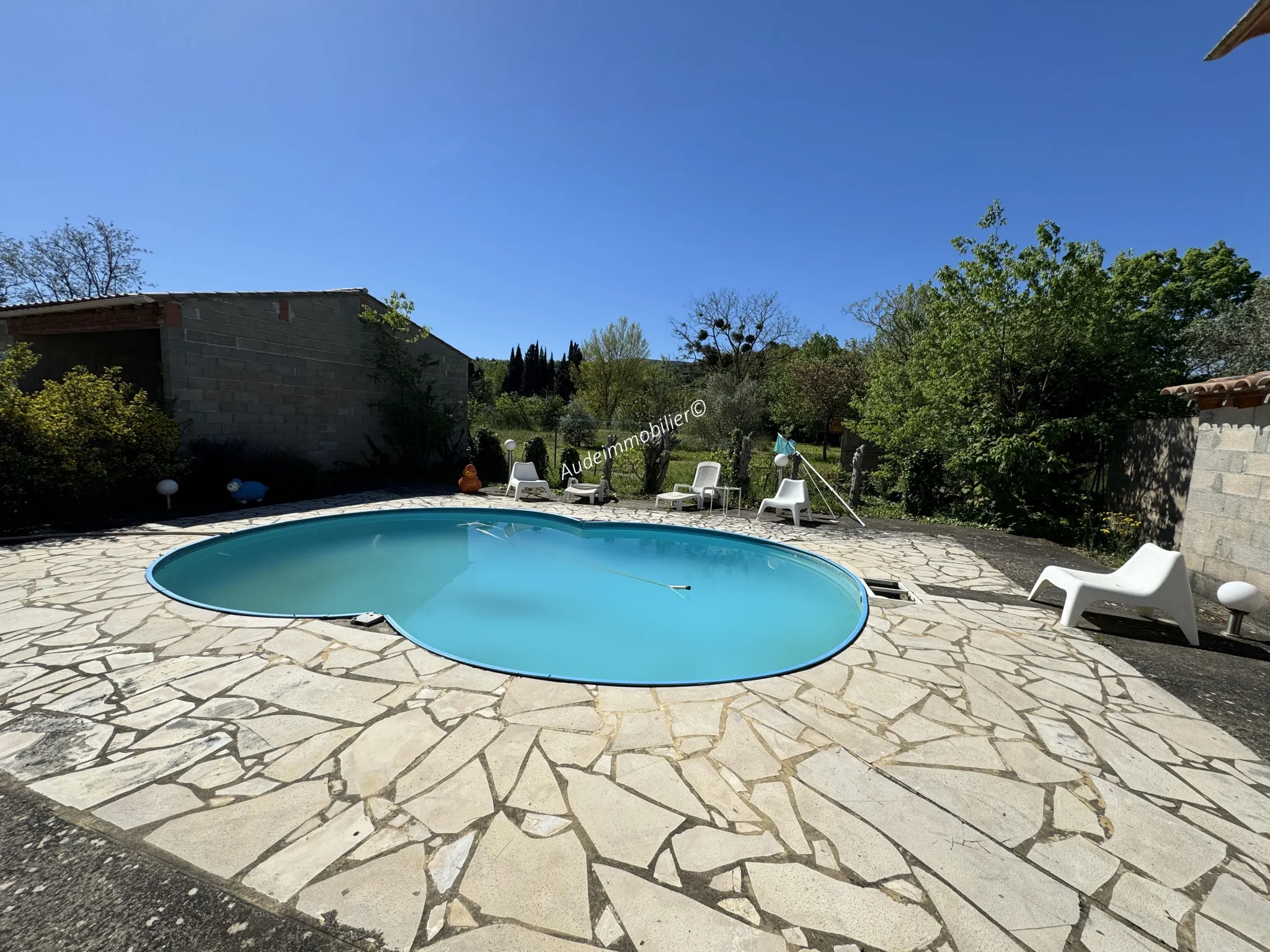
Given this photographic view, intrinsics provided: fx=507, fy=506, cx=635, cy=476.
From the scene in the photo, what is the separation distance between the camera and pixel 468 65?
7449mm

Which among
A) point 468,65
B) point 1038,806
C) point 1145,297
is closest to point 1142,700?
point 1038,806

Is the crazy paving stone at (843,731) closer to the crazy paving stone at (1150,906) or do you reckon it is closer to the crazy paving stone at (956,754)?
the crazy paving stone at (956,754)

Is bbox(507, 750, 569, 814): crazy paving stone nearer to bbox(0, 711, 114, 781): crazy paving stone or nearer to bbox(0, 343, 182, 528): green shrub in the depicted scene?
bbox(0, 711, 114, 781): crazy paving stone

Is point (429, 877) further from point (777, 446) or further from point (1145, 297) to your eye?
point (1145, 297)

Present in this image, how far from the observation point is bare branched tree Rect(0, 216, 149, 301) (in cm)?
2183

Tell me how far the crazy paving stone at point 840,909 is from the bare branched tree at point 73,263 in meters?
33.4

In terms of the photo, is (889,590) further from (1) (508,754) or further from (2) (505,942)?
(2) (505,942)

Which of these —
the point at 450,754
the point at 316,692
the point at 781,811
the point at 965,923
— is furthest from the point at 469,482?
the point at 965,923

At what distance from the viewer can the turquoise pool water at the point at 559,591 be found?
14.4 ft

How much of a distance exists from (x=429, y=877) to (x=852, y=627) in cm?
382

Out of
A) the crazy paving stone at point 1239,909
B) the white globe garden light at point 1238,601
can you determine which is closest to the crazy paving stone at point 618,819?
the crazy paving stone at point 1239,909

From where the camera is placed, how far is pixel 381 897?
1.64 m

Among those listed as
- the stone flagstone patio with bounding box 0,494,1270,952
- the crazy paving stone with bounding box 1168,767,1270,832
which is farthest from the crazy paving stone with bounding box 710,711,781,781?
the crazy paving stone with bounding box 1168,767,1270,832

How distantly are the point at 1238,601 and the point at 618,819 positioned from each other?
5.12 meters
